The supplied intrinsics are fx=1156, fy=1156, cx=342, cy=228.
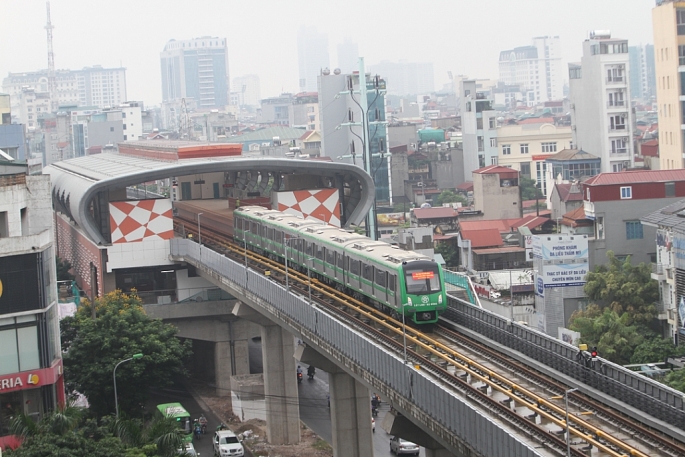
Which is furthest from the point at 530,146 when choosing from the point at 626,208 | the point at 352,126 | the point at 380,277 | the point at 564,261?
the point at 380,277

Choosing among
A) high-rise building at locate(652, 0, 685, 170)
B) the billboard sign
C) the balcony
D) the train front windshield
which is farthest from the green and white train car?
high-rise building at locate(652, 0, 685, 170)

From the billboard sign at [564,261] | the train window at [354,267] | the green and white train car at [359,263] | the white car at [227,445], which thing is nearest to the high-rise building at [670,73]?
the billboard sign at [564,261]

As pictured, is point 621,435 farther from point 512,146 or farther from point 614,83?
point 512,146

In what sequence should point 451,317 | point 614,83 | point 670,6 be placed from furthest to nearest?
1. point 614,83
2. point 670,6
3. point 451,317

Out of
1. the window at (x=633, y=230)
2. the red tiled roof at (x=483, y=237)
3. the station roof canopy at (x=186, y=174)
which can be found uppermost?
the station roof canopy at (x=186, y=174)

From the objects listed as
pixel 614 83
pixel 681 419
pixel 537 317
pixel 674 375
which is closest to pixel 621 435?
pixel 681 419

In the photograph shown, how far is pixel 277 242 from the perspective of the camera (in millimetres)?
49062

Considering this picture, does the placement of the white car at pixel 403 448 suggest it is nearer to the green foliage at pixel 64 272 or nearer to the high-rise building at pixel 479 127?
the green foliage at pixel 64 272

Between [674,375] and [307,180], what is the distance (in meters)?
26.6

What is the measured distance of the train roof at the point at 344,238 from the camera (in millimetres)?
35562

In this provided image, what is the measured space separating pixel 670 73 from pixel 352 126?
41430 millimetres

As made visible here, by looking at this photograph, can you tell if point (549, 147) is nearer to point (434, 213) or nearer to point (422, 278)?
point (434, 213)

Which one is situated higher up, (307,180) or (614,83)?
(614,83)

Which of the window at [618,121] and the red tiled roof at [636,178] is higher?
the window at [618,121]
